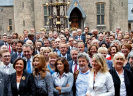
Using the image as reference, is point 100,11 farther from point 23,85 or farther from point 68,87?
point 23,85

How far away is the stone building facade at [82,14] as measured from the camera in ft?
98.9

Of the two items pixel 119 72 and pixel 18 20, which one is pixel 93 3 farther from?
pixel 119 72

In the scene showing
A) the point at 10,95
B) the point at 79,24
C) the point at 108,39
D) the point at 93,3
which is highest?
the point at 93,3

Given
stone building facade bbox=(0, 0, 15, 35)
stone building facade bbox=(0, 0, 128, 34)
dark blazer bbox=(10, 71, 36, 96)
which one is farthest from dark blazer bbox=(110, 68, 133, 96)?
stone building facade bbox=(0, 0, 15, 35)

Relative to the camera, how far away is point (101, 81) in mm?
5668

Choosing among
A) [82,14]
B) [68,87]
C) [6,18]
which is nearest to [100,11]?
[82,14]

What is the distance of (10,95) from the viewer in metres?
6.11

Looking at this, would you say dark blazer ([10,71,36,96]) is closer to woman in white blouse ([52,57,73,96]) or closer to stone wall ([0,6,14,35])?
woman in white blouse ([52,57,73,96])

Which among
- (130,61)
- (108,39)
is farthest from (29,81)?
(108,39)

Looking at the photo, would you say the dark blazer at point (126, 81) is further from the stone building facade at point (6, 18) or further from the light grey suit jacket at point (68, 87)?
the stone building facade at point (6, 18)

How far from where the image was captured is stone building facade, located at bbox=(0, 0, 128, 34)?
98.9 ft

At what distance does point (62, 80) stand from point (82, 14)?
23962 mm

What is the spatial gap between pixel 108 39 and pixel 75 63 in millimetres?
5028

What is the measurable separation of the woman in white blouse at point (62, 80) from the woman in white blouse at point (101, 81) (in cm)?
94
